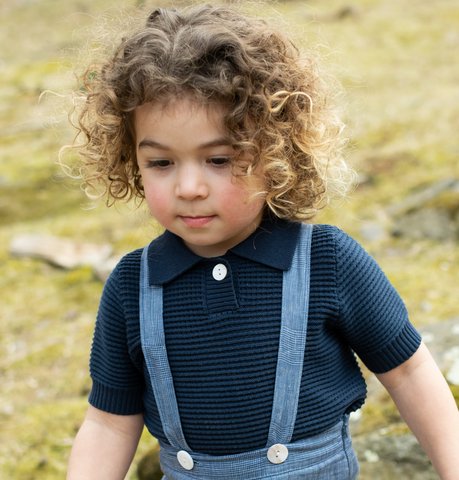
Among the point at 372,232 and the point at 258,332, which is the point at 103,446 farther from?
the point at 372,232

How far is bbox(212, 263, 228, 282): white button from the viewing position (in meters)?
1.61

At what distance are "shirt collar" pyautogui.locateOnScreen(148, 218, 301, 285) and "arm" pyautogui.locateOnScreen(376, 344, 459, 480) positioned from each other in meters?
0.49

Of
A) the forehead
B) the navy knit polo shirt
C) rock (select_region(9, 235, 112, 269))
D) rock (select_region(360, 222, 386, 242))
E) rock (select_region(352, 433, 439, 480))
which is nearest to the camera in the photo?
the forehead

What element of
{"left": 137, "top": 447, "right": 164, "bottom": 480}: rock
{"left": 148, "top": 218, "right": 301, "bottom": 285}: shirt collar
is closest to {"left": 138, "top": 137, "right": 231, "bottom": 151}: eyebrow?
{"left": 148, "top": 218, "right": 301, "bottom": 285}: shirt collar

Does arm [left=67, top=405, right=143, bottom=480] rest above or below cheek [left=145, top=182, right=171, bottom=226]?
below

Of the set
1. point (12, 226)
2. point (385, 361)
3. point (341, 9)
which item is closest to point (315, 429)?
point (385, 361)

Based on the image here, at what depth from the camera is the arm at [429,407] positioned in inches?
60.4

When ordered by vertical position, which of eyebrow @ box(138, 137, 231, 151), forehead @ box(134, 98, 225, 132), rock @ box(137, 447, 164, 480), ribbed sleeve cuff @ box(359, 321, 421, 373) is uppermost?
forehead @ box(134, 98, 225, 132)

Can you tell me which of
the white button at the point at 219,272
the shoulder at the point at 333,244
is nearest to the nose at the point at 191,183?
the white button at the point at 219,272

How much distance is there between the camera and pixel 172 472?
169 centimetres

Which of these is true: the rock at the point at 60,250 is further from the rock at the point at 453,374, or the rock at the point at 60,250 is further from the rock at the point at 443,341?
the rock at the point at 453,374

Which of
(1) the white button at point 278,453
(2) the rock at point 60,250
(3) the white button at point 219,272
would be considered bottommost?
(2) the rock at point 60,250

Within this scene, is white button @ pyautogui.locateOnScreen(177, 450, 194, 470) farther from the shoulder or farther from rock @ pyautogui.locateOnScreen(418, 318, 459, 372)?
rock @ pyautogui.locateOnScreen(418, 318, 459, 372)

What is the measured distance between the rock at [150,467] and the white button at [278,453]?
905 mm
